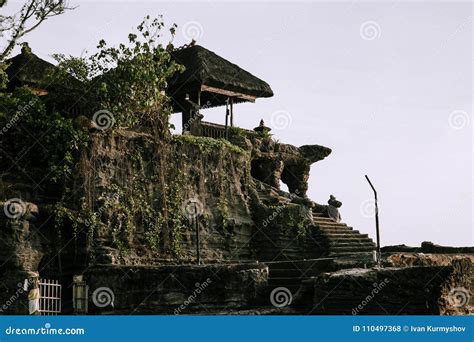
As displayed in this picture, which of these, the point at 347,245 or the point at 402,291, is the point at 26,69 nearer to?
the point at 347,245

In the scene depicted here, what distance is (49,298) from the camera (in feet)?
55.3

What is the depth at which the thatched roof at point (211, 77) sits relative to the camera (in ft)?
80.0

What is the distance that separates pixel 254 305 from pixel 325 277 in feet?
6.16

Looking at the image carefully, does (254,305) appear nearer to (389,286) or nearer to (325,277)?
(325,277)

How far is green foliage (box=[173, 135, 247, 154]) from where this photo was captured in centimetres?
2220

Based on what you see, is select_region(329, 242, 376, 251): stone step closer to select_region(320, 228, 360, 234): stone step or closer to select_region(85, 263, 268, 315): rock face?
select_region(320, 228, 360, 234): stone step

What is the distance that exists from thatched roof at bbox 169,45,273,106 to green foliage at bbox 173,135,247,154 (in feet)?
7.14

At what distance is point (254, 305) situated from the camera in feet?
55.7

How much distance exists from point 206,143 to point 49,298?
7703 mm

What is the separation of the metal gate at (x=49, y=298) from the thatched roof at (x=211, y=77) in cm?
934

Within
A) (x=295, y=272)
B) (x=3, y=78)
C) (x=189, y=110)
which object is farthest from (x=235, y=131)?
(x=3, y=78)

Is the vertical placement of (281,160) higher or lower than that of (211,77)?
lower

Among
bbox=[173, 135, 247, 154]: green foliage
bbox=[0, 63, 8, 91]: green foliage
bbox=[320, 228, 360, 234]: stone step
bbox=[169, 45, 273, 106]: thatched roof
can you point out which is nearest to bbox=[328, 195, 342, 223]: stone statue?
bbox=[320, 228, 360, 234]: stone step

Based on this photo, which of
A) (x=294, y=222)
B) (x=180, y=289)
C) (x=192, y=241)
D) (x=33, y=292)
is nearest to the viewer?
(x=33, y=292)
